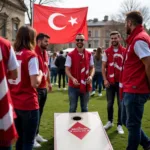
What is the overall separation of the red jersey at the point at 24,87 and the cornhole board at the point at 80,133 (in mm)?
890

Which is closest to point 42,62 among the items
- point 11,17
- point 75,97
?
point 75,97

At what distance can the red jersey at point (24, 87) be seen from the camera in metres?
3.17

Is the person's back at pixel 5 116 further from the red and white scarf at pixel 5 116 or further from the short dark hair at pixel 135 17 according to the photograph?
the short dark hair at pixel 135 17

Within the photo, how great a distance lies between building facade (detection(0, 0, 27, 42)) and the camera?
3359 centimetres

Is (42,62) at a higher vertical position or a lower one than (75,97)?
higher

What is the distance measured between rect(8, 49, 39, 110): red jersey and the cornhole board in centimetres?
89

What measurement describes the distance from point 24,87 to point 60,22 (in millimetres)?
6130

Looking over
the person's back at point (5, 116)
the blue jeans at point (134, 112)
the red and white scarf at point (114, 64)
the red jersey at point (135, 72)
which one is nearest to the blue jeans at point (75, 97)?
the red and white scarf at point (114, 64)

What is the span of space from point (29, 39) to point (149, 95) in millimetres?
1811

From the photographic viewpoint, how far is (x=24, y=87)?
3.26m

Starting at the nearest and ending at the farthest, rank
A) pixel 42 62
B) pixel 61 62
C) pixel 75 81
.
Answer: pixel 42 62 < pixel 75 81 < pixel 61 62

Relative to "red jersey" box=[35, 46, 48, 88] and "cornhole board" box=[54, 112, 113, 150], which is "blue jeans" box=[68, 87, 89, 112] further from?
"red jersey" box=[35, 46, 48, 88]

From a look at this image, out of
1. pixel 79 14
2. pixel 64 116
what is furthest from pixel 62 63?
pixel 64 116

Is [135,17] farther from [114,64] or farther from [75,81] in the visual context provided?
[114,64]
